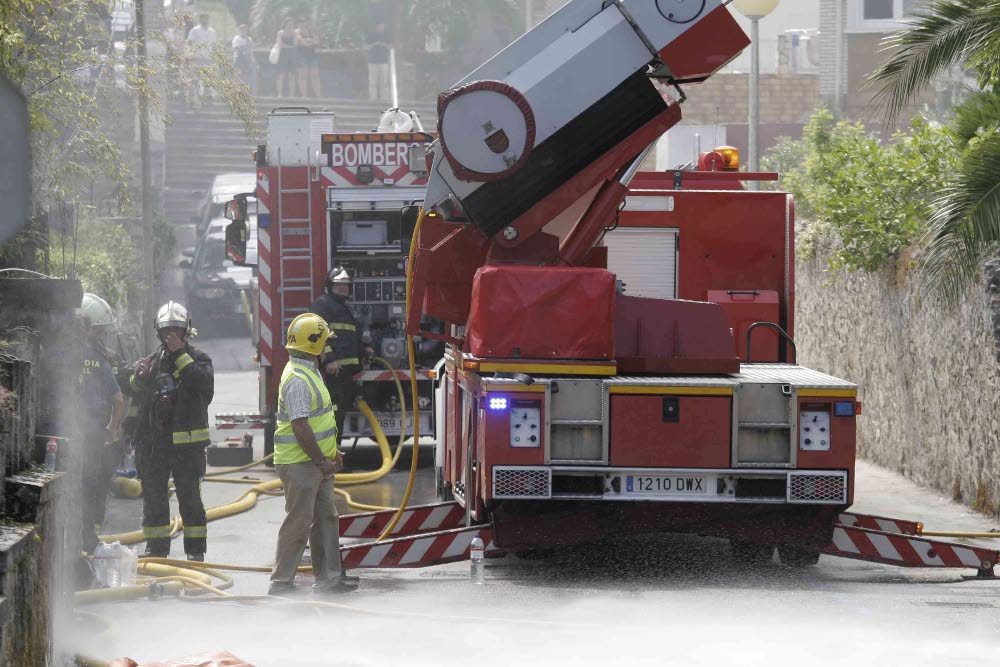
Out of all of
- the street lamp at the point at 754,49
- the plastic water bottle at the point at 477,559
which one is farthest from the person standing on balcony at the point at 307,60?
the plastic water bottle at the point at 477,559

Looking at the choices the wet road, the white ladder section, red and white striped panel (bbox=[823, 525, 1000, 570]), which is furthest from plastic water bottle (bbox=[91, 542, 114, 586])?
the white ladder section

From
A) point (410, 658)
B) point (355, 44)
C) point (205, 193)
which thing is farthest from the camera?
point (355, 44)

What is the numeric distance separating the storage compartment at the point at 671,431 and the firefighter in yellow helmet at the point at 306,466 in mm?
1729

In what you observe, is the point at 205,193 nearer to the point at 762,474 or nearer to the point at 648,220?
the point at 648,220

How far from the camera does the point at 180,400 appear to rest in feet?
35.2

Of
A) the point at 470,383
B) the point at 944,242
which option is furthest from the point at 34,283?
the point at 944,242

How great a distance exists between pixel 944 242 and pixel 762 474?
386 cm

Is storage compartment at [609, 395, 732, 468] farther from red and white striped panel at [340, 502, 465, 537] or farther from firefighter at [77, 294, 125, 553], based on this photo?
firefighter at [77, 294, 125, 553]

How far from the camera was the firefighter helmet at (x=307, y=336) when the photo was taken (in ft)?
31.1

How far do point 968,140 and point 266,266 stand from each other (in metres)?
7.02

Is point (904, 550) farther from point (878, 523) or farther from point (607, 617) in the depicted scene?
point (607, 617)

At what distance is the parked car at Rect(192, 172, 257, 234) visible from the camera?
34844 millimetres

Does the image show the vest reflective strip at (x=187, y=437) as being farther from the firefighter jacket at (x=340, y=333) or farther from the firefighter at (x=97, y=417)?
the firefighter jacket at (x=340, y=333)

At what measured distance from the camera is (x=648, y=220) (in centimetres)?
1171
